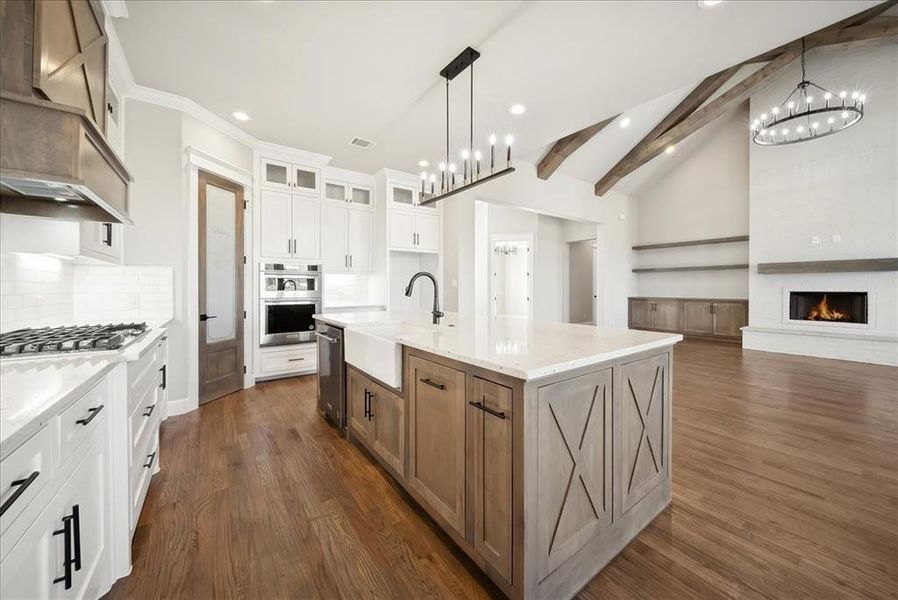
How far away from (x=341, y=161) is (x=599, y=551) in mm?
4856

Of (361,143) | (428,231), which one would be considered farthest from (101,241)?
(428,231)

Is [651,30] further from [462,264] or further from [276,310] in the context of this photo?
[276,310]

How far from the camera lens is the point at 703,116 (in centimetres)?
575

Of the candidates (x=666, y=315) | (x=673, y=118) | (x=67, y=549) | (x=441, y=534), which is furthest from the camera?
(x=666, y=315)

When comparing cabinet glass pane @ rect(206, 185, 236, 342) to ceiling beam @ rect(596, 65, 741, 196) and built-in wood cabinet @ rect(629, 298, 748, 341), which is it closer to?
ceiling beam @ rect(596, 65, 741, 196)

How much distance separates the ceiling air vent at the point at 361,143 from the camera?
411 cm

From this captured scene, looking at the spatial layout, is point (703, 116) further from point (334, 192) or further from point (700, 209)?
point (334, 192)

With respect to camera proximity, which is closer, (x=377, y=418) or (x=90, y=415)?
(x=90, y=415)

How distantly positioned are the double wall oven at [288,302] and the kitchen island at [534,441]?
2853 mm

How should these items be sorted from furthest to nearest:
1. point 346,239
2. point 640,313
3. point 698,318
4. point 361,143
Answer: point 640,313 < point 698,318 < point 346,239 < point 361,143

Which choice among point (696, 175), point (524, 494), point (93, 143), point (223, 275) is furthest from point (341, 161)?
point (696, 175)

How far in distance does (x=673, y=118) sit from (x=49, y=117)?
7.62 meters

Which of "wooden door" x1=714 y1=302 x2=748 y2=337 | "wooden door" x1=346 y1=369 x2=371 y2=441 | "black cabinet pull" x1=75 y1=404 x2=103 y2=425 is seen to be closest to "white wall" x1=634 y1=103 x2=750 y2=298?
"wooden door" x1=714 y1=302 x2=748 y2=337

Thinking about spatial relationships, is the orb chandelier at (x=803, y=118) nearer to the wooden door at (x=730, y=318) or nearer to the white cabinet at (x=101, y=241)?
the wooden door at (x=730, y=318)
